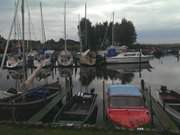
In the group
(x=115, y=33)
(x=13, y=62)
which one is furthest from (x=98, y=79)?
(x=115, y=33)

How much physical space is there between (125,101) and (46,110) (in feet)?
17.9

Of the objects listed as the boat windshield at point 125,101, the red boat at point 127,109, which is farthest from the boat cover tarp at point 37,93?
the boat windshield at point 125,101

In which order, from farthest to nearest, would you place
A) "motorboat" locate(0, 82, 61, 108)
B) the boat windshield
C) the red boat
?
"motorboat" locate(0, 82, 61, 108) < the boat windshield < the red boat

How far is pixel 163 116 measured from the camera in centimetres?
1941

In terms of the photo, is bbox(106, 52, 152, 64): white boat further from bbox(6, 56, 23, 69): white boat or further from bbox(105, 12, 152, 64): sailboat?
bbox(6, 56, 23, 69): white boat

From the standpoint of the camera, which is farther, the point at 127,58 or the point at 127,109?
the point at 127,58

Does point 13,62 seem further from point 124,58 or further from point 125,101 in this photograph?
point 125,101

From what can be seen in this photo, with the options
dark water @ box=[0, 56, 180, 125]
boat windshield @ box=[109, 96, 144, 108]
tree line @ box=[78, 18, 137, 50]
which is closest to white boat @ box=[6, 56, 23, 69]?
dark water @ box=[0, 56, 180, 125]

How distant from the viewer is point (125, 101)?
19422 millimetres

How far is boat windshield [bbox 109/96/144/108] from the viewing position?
19.0 metres

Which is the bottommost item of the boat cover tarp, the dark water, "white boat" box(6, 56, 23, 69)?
the dark water

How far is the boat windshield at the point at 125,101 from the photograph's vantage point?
746 inches

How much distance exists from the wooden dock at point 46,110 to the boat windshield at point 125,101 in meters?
4.26

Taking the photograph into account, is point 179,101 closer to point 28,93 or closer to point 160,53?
point 28,93
